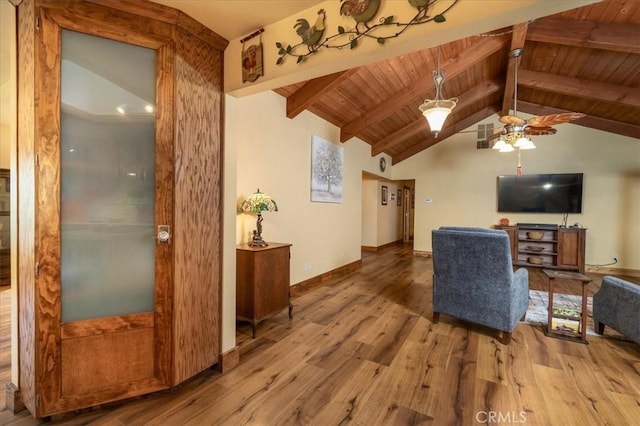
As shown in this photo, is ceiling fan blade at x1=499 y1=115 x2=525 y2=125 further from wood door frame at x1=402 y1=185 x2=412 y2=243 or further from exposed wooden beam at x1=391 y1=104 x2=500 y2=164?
wood door frame at x1=402 y1=185 x2=412 y2=243

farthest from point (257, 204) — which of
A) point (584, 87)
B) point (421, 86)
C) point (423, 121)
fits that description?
point (584, 87)

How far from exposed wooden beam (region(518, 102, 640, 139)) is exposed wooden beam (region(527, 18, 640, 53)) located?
9.77 ft

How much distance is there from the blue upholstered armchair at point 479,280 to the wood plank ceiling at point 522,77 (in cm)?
189

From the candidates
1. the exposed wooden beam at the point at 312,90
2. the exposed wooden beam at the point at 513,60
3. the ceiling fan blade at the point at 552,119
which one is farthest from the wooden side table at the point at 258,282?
the exposed wooden beam at the point at 513,60

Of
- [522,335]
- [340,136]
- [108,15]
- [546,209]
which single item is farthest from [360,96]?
[546,209]

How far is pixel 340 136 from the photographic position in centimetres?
512

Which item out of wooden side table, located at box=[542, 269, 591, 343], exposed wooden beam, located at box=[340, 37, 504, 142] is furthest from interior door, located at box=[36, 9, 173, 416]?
exposed wooden beam, located at box=[340, 37, 504, 142]

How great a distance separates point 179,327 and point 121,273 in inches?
19.2

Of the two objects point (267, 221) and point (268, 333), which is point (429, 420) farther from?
point (267, 221)

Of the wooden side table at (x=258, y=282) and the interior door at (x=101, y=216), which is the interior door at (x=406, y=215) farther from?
the interior door at (x=101, y=216)

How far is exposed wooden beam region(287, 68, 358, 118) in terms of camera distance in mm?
3252

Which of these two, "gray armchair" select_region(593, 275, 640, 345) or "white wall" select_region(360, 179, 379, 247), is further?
"white wall" select_region(360, 179, 379, 247)

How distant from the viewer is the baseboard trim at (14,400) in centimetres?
165

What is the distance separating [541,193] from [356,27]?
630cm
